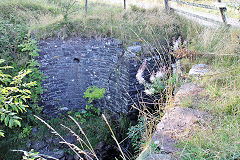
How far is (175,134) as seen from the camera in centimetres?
213

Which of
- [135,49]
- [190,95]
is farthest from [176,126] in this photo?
[135,49]

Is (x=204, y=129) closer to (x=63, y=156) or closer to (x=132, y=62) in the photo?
(x=132, y=62)

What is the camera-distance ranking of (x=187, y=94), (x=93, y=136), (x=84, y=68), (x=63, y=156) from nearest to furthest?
1. (x=187, y=94)
2. (x=63, y=156)
3. (x=93, y=136)
4. (x=84, y=68)

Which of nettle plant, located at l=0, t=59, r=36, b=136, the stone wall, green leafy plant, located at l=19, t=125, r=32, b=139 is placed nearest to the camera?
nettle plant, located at l=0, t=59, r=36, b=136

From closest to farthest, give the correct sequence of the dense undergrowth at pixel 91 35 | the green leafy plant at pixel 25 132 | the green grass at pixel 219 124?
the green grass at pixel 219 124, the dense undergrowth at pixel 91 35, the green leafy plant at pixel 25 132

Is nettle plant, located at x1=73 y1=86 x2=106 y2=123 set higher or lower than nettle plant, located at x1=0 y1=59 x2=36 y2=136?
lower

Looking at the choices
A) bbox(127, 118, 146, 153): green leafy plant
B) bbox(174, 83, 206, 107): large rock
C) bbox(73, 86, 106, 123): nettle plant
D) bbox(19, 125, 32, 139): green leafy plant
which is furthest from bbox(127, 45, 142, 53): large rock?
bbox(19, 125, 32, 139): green leafy plant

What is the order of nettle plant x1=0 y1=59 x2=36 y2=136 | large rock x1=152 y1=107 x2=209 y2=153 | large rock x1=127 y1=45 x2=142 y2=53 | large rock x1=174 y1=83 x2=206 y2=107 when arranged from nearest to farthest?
1. large rock x1=152 y1=107 x2=209 y2=153
2. nettle plant x1=0 y1=59 x2=36 y2=136
3. large rock x1=174 y1=83 x2=206 y2=107
4. large rock x1=127 y1=45 x2=142 y2=53

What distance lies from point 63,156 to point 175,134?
12.8 feet

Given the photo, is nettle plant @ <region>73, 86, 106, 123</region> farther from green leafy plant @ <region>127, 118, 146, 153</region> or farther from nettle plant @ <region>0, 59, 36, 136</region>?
nettle plant @ <region>0, 59, 36, 136</region>

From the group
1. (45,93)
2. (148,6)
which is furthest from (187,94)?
(148,6)

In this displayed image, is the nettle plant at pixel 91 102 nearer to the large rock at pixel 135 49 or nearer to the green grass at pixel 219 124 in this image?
the large rock at pixel 135 49

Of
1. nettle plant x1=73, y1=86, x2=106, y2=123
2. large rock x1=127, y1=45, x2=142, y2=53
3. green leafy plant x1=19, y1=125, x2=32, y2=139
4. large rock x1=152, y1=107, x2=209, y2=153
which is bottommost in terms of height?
green leafy plant x1=19, y1=125, x2=32, y2=139

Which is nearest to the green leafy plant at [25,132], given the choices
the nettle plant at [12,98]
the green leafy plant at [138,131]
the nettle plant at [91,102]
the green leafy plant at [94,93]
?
the nettle plant at [91,102]
